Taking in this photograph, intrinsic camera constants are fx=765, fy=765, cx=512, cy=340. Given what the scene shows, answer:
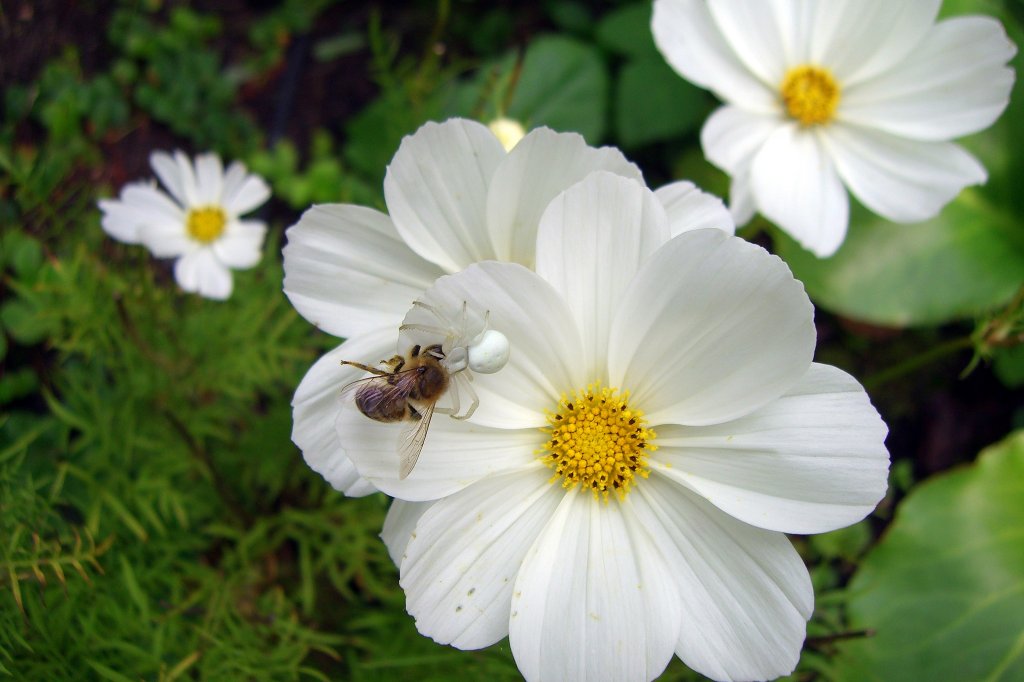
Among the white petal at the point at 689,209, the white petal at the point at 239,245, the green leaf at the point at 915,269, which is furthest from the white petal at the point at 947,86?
the white petal at the point at 239,245

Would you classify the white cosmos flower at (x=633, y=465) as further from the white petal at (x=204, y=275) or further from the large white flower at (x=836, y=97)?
the white petal at (x=204, y=275)

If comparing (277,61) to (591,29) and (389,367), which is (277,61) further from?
(389,367)

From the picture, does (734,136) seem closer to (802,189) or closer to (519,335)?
(802,189)

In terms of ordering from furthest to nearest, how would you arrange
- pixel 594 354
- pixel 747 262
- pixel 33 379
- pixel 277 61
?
pixel 277 61, pixel 33 379, pixel 594 354, pixel 747 262

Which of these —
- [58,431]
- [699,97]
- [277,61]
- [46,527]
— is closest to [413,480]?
[46,527]

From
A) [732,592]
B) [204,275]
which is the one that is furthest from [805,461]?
[204,275]

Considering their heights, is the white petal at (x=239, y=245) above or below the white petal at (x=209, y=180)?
below
